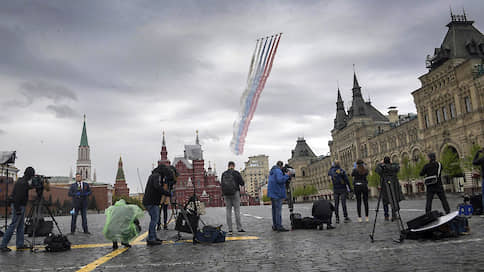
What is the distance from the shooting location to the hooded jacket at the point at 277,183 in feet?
34.2

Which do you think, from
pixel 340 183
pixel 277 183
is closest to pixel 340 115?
pixel 340 183

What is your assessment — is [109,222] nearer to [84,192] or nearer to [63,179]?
[84,192]

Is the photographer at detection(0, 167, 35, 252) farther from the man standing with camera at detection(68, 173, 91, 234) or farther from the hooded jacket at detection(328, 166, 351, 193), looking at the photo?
the hooded jacket at detection(328, 166, 351, 193)

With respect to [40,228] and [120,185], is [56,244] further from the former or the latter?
[120,185]

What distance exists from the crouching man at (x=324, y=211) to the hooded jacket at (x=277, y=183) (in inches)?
40.8

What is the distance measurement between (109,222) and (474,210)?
996cm

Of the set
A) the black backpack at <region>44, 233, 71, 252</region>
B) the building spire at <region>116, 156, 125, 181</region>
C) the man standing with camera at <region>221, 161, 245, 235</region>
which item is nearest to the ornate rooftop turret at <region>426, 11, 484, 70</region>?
the man standing with camera at <region>221, 161, 245, 235</region>

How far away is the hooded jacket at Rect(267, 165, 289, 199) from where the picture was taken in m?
10.4

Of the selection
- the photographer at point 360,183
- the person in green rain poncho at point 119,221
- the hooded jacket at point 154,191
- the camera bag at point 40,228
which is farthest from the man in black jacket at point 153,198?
the photographer at point 360,183

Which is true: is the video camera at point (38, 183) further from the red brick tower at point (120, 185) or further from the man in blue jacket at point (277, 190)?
the red brick tower at point (120, 185)

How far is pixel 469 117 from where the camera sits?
40031 millimetres

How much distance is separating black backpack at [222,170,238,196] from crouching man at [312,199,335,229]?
2350 mm

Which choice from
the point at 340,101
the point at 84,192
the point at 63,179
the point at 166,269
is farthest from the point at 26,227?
the point at 63,179

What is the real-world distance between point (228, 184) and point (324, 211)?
274cm
